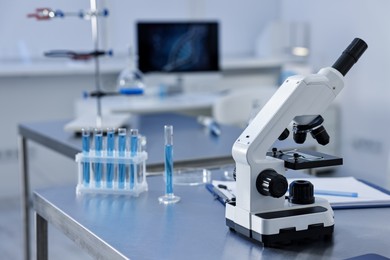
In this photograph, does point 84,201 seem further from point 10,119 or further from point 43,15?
point 10,119

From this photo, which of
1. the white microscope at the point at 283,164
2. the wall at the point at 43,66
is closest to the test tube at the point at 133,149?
the white microscope at the point at 283,164

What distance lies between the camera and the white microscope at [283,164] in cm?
122

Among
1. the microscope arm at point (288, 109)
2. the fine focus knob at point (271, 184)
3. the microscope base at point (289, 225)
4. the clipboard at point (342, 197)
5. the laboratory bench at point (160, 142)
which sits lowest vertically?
the laboratory bench at point (160, 142)

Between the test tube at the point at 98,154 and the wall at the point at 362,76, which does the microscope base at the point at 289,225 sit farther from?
the wall at the point at 362,76

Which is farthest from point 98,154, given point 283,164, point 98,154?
point 283,164

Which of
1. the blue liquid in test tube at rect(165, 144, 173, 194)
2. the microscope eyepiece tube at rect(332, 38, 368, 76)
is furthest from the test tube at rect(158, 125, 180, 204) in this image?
the microscope eyepiece tube at rect(332, 38, 368, 76)

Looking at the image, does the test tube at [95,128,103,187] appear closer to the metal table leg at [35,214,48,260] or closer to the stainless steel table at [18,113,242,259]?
the metal table leg at [35,214,48,260]

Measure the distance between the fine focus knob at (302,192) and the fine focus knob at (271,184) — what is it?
0.06m

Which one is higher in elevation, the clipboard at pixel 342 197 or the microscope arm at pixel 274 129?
the microscope arm at pixel 274 129

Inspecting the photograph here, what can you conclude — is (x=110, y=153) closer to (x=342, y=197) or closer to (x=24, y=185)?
(x=342, y=197)

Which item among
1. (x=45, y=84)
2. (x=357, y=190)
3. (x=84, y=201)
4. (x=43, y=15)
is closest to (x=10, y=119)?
(x=45, y=84)

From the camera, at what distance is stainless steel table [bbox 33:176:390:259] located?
120cm

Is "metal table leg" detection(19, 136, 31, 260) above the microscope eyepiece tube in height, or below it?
below

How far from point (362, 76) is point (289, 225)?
359 cm
